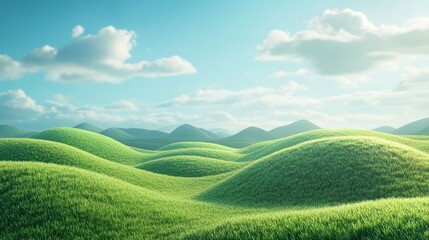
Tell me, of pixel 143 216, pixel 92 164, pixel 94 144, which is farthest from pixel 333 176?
pixel 94 144

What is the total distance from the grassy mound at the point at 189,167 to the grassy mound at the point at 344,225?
1478 inches

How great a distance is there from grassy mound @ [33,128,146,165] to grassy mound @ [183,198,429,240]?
197 ft

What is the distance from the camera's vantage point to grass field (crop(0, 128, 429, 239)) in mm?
11086

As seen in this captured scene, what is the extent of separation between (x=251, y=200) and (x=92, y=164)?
23741 millimetres

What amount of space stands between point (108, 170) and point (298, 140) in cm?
3370

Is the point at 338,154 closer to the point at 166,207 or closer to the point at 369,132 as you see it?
the point at 166,207

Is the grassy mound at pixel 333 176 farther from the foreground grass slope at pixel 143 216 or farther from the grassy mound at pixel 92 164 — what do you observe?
the grassy mound at pixel 92 164

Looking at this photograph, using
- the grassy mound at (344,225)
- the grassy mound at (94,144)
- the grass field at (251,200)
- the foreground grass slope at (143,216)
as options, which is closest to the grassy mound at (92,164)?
the grass field at (251,200)

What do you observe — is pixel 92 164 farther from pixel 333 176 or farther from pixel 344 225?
pixel 344 225

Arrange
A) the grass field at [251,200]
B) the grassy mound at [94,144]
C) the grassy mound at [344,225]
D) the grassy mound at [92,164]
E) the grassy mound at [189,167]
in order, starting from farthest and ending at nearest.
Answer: the grassy mound at [94,144]
the grassy mound at [189,167]
the grassy mound at [92,164]
the grass field at [251,200]
the grassy mound at [344,225]

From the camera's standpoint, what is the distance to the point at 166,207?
67.4 ft

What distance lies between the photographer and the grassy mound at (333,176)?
23.2 metres

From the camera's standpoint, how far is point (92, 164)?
42.5 m

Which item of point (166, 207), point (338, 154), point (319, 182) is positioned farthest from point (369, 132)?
point (166, 207)
